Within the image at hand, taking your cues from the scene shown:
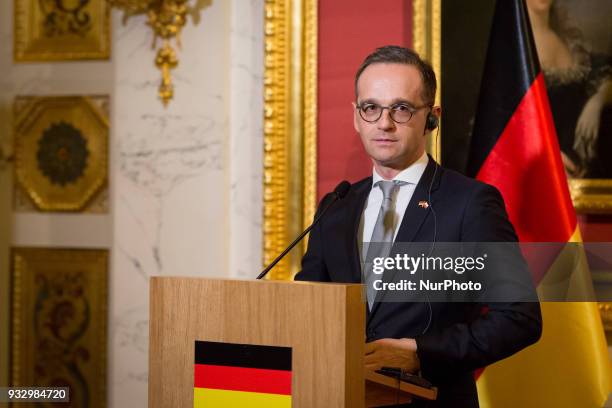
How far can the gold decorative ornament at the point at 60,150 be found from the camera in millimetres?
3857

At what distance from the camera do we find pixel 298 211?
352cm

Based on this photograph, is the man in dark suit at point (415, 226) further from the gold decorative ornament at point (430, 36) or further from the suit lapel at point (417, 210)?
the gold decorative ornament at point (430, 36)

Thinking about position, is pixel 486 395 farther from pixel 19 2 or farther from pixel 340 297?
pixel 19 2

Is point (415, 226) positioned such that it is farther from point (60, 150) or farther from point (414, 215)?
point (60, 150)

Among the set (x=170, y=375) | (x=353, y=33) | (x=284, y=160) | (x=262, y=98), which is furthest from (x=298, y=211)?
(x=170, y=375)

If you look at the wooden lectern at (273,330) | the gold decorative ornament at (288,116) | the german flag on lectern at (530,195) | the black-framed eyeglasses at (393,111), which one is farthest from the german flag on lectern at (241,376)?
the gold decorative ornament at (288,116)

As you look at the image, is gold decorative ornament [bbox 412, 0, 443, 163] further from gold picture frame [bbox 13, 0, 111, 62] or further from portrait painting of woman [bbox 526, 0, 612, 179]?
gold picture frame [bbox 13, 0, 111, 62]

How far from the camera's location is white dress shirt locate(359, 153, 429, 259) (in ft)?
8.16

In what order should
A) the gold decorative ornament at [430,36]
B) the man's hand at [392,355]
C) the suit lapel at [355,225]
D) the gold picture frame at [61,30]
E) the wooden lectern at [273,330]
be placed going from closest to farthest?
the wooden lectern at [273,330] → the man's hand at [392,355] → the suit lapel at [355,225] → the gold decorative ornament at [430,36] → the gold picture frame at [61,30]

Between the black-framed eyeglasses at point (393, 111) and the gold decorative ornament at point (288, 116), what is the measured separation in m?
1.04

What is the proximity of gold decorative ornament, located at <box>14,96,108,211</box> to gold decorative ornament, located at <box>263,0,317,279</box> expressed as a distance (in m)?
0.86

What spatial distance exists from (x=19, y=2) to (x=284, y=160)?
5.18ft

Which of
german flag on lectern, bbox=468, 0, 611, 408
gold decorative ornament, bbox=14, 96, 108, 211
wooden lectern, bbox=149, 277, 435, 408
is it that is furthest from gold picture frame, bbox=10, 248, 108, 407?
wooden lectern, bbox=149, 277, 435, 408

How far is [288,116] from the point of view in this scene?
11.6ft
